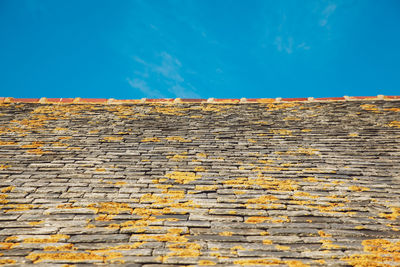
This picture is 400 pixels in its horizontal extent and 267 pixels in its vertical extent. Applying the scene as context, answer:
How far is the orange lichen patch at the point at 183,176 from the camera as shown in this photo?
3814 mm

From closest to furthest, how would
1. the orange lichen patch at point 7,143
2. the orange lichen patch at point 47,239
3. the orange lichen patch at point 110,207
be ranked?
the orange lichen patch at point 47,239 < the orange lichen patch at point 110,207 < the orange lichen patch at point 7,143

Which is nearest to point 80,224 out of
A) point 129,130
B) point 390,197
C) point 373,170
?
point 129,130

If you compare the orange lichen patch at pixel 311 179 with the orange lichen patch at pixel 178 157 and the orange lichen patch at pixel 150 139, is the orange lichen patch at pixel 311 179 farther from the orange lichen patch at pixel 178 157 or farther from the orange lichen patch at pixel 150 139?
the orange lichen patch at pixel 150 139

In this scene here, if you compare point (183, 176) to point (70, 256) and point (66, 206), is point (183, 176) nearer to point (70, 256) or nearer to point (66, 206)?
point (66, 206)

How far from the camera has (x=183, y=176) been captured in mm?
3912

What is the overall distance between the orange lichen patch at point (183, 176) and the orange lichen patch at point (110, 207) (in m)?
0.90

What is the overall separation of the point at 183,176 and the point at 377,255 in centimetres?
271

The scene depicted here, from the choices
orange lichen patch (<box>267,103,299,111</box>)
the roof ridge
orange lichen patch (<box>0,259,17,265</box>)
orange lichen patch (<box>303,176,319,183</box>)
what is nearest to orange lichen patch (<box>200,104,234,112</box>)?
the roof ridge

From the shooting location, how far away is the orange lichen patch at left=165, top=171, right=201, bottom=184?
3.81 metres

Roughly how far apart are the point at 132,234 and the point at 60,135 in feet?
11.6

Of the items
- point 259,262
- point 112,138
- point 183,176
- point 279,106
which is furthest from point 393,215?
point 112,138

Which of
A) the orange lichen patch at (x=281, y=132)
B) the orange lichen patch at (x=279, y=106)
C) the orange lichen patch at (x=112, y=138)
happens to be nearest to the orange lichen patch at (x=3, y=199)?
the orange lichen patch at (x=112, y=138)

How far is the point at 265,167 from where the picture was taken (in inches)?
163

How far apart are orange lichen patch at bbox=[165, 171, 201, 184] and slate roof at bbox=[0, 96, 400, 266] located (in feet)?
0.06
